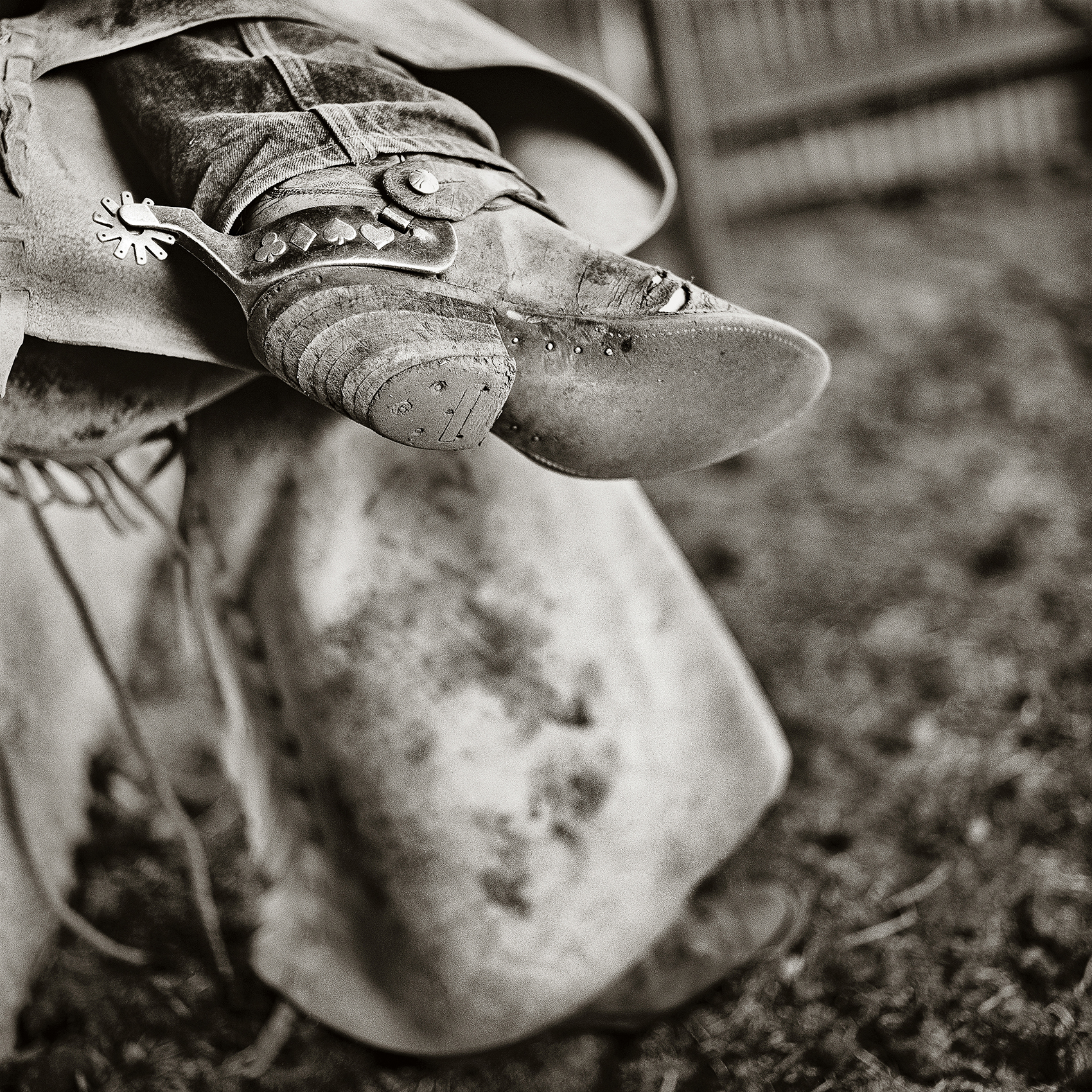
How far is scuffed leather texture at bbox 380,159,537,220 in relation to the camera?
71cm

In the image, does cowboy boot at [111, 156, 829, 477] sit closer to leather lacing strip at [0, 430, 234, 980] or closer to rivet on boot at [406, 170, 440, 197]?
rivet on boot at [406, 170, 440, 197]

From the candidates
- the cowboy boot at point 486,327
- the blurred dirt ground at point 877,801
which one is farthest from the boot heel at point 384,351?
the blurred dirt ground at point 877,801

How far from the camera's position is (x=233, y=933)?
4.16ft

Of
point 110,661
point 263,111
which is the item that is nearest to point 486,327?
point 263,111

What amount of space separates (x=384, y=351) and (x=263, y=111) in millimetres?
193

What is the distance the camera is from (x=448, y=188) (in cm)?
72

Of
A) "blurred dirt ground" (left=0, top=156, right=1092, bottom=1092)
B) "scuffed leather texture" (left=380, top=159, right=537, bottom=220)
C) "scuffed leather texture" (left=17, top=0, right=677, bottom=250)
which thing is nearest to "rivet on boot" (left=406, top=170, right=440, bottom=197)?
"scuffed leather texture" (left=380, top=159, right=537, bottom=220)

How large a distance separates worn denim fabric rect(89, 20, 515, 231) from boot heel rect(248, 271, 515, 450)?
79 millimetres

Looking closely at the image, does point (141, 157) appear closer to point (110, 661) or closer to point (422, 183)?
point (422, 183)

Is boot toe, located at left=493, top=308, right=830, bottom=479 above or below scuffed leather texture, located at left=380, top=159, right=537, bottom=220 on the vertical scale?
below

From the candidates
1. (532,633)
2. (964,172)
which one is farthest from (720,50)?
(532,633)

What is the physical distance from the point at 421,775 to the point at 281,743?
172mm

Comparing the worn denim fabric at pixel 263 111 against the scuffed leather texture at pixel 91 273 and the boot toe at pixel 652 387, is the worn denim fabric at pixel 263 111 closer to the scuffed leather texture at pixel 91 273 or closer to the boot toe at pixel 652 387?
the scuffed leather texture at pixel 91 273

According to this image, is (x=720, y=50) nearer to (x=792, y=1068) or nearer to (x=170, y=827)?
(x=170, y=827)
